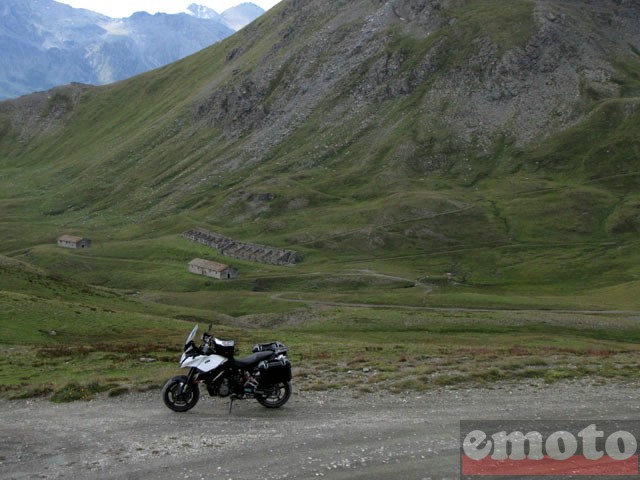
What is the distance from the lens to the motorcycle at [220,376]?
23.5 meters

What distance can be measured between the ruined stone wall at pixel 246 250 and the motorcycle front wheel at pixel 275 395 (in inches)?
5771

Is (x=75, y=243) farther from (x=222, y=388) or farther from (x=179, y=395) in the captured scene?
(x=222, y=388)

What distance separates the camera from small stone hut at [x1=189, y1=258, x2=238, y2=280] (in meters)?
158

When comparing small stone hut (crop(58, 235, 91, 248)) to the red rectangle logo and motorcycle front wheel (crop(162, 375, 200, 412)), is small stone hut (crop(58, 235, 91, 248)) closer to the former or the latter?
motorcycle front wheel (crop(162, 375, 200, 412))

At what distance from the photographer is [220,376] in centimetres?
2356

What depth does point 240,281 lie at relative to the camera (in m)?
154

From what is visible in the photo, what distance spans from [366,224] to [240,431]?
566ft

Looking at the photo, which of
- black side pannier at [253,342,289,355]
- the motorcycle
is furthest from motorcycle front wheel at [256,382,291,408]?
black side pannier at [253,342,289,355]

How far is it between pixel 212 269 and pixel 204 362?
5463 inches

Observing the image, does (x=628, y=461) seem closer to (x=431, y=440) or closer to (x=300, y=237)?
(x=431, y=440)

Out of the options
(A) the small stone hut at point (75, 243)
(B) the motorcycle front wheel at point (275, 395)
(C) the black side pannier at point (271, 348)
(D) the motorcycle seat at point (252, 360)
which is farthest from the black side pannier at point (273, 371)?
(A) the small stone hut at point (75, 243)

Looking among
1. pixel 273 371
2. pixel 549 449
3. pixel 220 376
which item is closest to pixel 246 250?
pixel 220 376

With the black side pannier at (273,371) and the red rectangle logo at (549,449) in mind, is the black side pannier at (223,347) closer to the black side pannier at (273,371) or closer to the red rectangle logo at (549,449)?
the black side pannier at (273,371)

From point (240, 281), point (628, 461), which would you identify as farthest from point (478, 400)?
point (240, 281)
